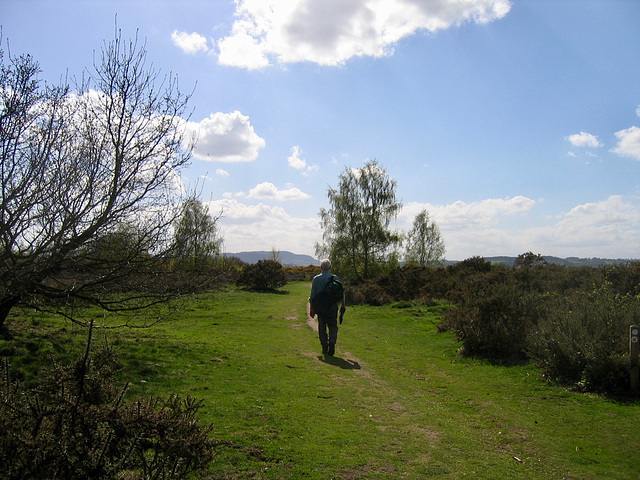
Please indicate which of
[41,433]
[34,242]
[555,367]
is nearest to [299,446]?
[41,433]

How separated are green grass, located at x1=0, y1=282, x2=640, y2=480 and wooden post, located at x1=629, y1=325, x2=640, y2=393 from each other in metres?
0.56

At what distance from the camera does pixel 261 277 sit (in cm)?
4338

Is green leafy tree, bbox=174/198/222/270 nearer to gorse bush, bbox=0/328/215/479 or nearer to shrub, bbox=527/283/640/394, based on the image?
gorse bush, bbox=0/328/215/479

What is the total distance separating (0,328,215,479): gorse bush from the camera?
Answer: 2.74 metres

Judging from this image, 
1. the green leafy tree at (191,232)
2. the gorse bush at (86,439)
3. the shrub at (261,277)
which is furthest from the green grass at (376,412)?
the shrub at (261,277)

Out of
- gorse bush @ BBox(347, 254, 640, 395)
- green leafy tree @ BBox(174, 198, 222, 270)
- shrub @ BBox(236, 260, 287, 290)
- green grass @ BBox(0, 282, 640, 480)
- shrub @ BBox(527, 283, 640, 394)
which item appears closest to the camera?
green grass @ BBox(0, 282, 640, 480)

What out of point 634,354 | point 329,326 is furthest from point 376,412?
point 634,354

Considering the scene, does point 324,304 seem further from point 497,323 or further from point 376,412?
point 497,323

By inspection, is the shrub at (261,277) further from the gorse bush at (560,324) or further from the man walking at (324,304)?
the man walking at (324,304)

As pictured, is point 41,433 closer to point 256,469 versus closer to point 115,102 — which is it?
point 256,469

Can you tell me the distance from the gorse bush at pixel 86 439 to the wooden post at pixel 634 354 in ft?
23.1

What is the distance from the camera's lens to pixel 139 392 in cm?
632

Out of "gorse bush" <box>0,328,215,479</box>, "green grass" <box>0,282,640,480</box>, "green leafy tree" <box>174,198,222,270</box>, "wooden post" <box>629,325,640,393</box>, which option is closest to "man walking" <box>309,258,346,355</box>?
"green grass" <box>0,282,640,480</box>

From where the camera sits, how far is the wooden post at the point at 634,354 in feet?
23.3
